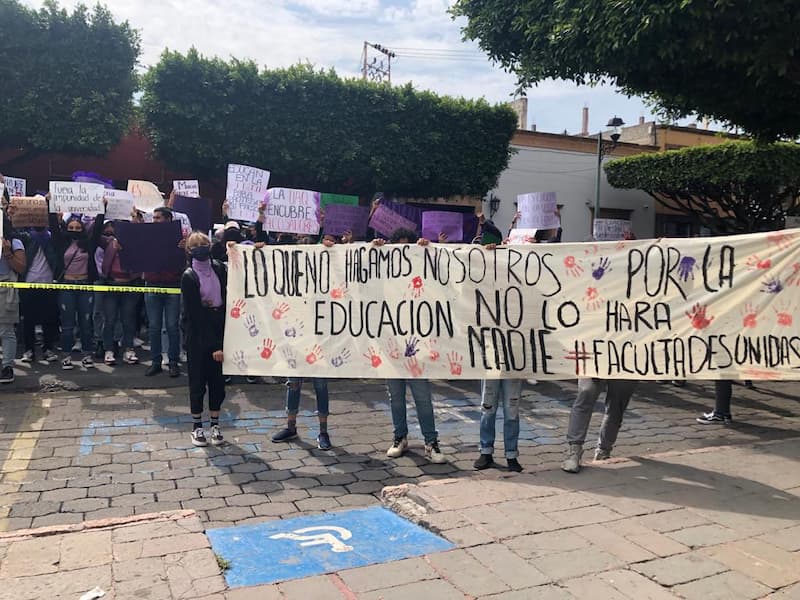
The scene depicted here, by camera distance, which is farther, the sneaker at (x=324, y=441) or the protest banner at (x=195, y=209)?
the protest banner at (x=195, y=209)

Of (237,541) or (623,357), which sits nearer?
(237,541)

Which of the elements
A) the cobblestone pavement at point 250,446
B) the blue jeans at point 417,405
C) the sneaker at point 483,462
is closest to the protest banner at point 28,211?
the cobblestone pavement at point 250,446

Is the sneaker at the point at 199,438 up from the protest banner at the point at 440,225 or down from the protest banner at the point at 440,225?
down

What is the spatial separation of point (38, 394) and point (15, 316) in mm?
1075

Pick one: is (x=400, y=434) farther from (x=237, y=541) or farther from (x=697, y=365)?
(x=697, y=365)

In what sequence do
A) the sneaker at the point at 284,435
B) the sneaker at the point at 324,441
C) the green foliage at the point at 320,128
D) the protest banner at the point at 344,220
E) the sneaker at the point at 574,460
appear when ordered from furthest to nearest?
1. the green foliage at the point at 320,128
2. the protest banner at the point at 344,220
3. the sneaker at the point at 284,435
4. the sneaker at the point at 324,441
5. the sneaker at the point at 574,460

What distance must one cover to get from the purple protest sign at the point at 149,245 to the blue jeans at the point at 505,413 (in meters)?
4.21

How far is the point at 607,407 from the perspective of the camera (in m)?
5.64

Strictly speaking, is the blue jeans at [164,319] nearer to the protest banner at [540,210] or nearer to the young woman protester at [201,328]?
the young woman protester at [201,328]

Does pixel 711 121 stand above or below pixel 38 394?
above

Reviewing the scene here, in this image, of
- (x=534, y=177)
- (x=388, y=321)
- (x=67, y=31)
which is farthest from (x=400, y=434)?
(x=534, y=177)

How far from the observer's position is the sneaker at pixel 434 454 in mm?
5676

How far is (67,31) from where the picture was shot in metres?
14.3

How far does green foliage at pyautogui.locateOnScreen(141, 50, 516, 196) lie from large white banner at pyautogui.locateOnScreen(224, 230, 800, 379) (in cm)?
993
